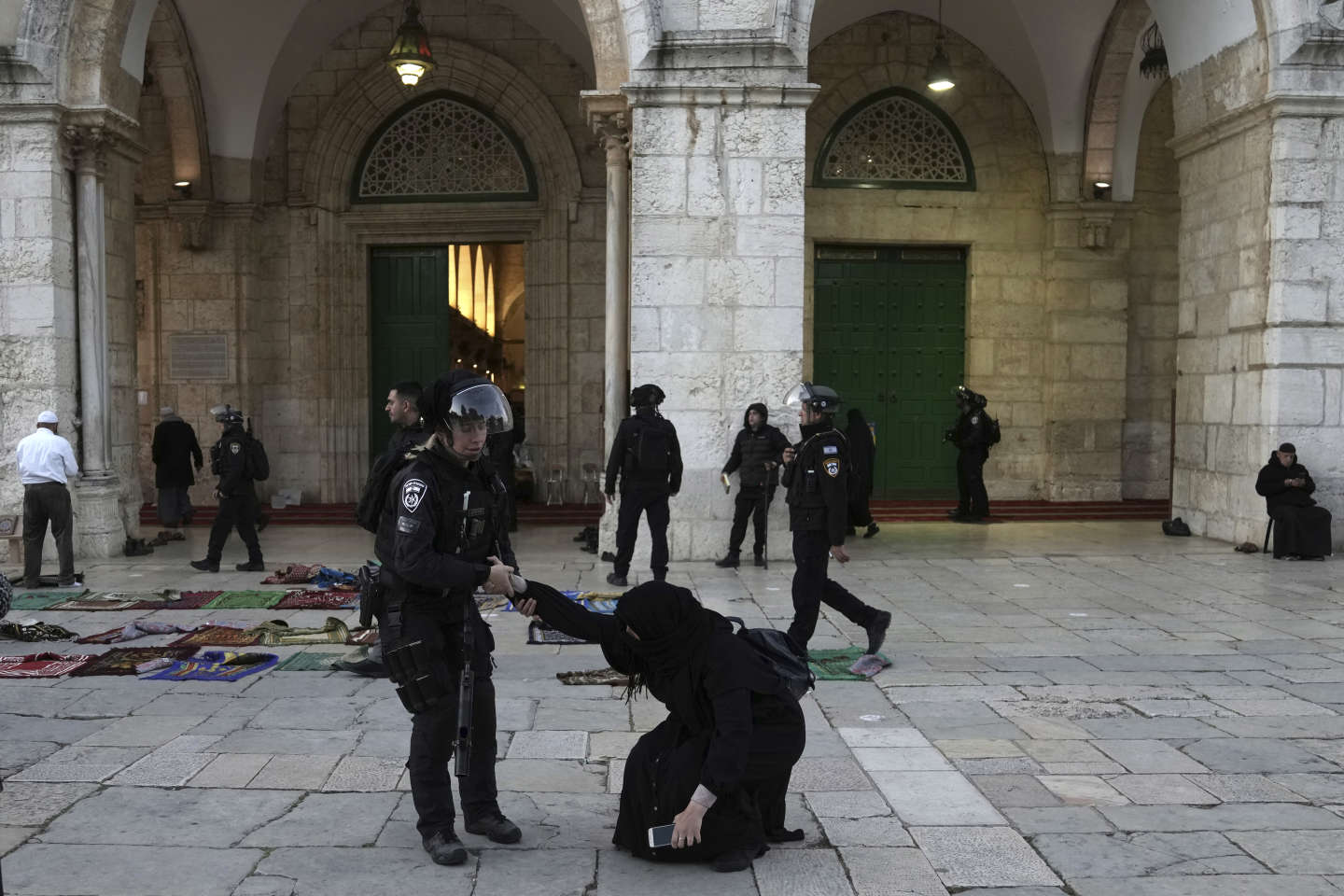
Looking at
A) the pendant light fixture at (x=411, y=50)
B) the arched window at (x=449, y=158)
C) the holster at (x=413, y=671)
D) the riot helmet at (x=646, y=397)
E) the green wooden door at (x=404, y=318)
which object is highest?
the pendant light fixture at (x=411, y=50)

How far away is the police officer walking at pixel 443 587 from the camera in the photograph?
385 cm

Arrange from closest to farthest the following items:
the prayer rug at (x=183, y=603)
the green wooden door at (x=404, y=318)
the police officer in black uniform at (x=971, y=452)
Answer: the prayer rug at (x=183, y=603), the police officer in black uniform at (x=971, y=452), the green wooden door at (x=404, y=318)

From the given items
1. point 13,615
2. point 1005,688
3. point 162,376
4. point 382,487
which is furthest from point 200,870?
point 162,376

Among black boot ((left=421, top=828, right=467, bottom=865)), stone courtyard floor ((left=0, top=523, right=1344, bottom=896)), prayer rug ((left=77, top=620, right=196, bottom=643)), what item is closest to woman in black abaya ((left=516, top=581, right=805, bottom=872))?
stone courtyard floor ((left=0, top=523, right=1344, bottom=896))

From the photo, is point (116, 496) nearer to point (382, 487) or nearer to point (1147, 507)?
point (382, 487)

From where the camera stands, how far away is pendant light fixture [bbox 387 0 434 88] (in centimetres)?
1268

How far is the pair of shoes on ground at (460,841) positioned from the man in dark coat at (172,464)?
973 cm

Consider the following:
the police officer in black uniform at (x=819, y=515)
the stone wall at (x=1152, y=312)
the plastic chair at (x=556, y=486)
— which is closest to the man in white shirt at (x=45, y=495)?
the police officer in black uniform at (x=819, y=515)

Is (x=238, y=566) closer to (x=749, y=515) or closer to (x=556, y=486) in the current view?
(x=749, y=515)

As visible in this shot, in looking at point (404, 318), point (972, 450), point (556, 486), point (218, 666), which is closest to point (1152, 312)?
point (972, 450)

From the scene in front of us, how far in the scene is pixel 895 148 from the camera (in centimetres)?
1589

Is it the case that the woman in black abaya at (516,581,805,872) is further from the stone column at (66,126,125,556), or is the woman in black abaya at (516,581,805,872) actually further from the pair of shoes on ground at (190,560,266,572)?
the stone column at (66,126,125,556)

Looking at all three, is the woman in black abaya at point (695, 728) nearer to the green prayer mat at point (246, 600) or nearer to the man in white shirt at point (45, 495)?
the green prayer mat at point (246, 600)

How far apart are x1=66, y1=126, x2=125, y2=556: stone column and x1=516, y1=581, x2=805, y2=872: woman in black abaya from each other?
862cm
